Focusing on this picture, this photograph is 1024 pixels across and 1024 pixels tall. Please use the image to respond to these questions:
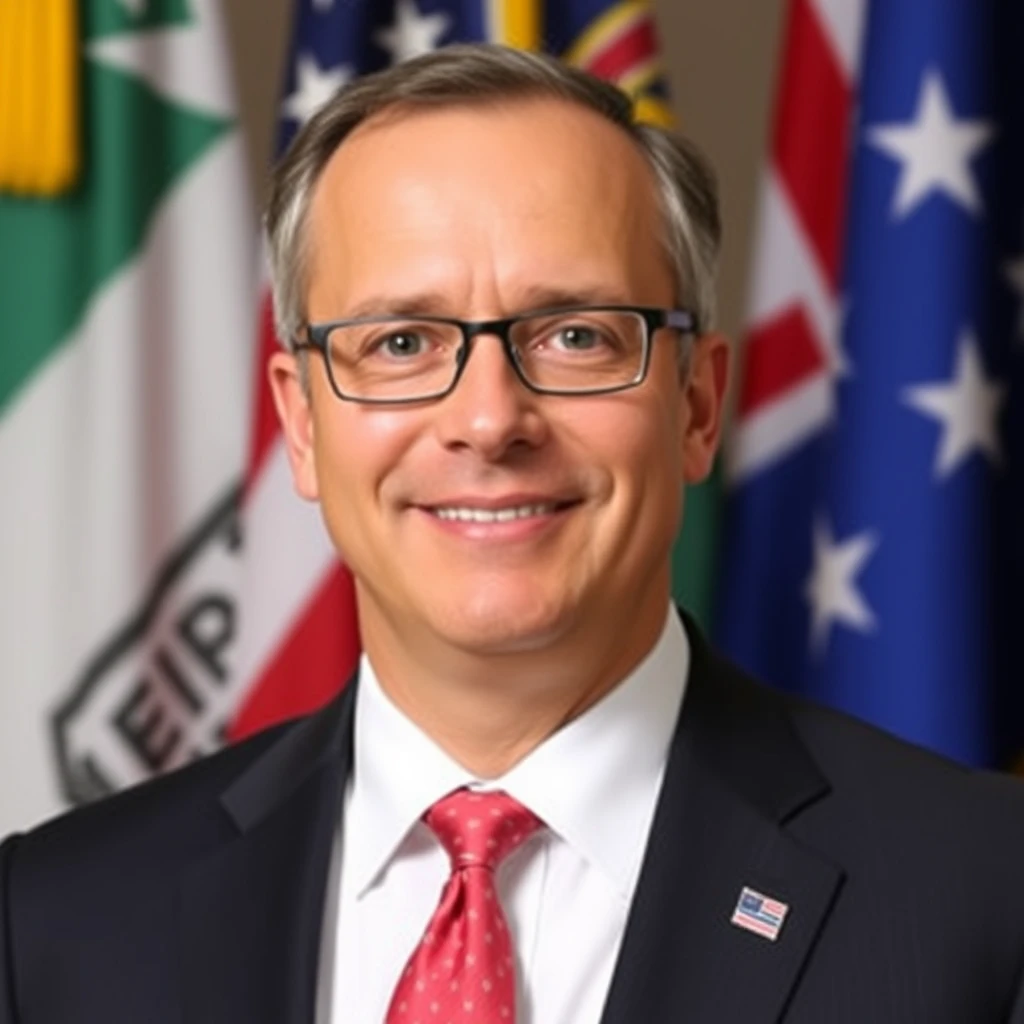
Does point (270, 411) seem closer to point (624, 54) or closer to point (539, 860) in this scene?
point (624, 54)

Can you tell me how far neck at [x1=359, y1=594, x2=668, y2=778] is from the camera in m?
1.62

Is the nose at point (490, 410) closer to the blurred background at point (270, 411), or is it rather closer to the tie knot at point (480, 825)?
the tie knot at point (480, 825)

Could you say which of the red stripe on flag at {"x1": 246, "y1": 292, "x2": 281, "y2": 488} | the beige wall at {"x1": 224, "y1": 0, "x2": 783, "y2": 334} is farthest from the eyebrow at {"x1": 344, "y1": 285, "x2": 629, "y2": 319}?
the beige wall at {"x1": 224, "y1": 0, "x2": 783, "y2": 334}

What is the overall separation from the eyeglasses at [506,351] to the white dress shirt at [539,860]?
233 millimetres

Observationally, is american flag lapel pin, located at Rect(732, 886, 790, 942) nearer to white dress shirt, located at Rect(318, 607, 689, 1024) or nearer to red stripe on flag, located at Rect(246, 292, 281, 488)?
white dress shirt, located at Rect(318, 607, 689, 1024)

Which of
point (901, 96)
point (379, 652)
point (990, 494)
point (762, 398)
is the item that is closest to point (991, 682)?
point (990, 494)

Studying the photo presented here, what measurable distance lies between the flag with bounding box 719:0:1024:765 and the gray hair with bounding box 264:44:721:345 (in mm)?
1064

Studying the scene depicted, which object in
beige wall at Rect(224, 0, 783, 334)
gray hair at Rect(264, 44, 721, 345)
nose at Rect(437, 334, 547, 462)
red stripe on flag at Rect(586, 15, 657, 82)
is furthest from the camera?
beige wall at Rect(224, 0, 783, 334)

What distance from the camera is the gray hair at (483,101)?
5.49ft

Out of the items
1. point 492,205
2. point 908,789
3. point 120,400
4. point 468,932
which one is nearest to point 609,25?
point 120,400

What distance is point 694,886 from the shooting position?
1.61 m

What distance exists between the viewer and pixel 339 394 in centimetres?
163

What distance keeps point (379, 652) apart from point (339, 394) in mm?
199

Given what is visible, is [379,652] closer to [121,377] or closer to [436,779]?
[436,779]
